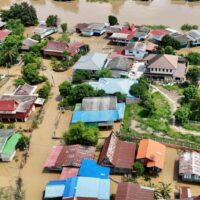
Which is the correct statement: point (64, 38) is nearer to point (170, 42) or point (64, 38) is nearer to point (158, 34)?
point (158, 34)

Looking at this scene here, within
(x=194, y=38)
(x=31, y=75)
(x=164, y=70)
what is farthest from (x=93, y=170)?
(x=194, y=38)

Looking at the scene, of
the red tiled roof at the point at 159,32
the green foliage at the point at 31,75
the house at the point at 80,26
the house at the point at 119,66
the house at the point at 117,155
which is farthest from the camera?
the house at the point at 80,26

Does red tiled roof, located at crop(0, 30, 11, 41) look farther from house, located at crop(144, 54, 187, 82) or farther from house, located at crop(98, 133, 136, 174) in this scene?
house, located at crop(98, 133, 136, 174)

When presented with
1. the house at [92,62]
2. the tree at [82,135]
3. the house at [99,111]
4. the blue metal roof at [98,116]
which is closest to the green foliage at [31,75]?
the house at [92,62]

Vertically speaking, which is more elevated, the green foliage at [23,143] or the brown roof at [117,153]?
the brown roof at [117,153]

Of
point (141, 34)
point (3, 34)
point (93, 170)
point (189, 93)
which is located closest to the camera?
point (93, 170)

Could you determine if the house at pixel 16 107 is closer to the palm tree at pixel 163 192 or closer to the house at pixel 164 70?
the house at pixel 164 70

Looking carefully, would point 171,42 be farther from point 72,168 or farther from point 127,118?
→ point 72,168
